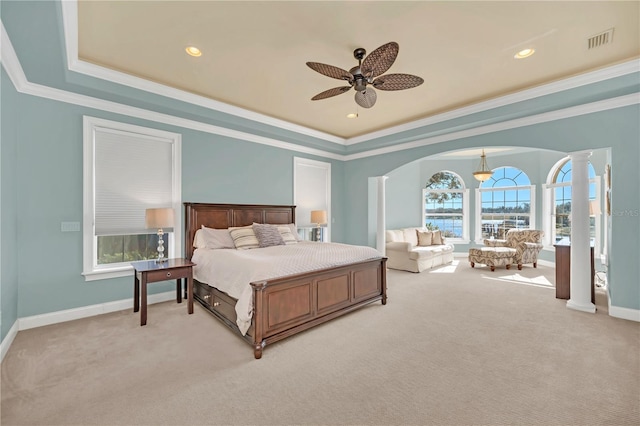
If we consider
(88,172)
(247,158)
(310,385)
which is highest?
(247,158)

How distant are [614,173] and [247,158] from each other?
5363mm

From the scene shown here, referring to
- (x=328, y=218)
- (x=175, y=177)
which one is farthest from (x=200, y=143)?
(x=328, y=218)

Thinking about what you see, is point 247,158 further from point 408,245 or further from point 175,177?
point 408,245

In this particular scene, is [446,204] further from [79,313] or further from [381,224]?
[79,313]

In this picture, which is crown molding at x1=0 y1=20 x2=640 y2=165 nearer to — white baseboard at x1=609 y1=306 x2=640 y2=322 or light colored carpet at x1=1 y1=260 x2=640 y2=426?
white baseboard at x1=609 y1=306 x2=640 y2=322

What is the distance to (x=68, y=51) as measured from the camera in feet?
9.03

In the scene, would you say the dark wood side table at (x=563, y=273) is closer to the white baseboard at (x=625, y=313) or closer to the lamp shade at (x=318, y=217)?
the white baseboard at (x=625, y=313)

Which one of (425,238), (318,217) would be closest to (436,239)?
(425,238)

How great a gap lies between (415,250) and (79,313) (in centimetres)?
599

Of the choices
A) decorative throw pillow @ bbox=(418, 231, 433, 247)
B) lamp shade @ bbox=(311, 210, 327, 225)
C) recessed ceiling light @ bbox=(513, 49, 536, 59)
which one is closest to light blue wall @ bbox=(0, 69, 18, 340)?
lamp shade @ bbox=(311, 210, 327, 225)

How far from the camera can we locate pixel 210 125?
15.1ft

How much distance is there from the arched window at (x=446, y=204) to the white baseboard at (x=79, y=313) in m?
7.57

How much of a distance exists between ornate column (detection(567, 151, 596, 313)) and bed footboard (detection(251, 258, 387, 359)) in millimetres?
2625

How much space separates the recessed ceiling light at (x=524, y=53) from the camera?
2971mm
